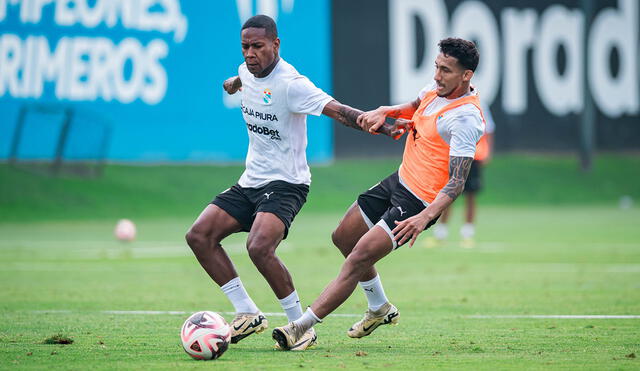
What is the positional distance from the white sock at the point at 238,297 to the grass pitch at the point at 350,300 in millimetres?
307

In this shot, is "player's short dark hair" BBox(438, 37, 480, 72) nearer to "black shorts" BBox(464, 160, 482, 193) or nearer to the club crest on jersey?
the club crest on jersey

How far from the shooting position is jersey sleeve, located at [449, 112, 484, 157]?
845 cm

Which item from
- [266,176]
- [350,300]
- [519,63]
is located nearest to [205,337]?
[266,176]

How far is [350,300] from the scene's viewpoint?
1298 cm

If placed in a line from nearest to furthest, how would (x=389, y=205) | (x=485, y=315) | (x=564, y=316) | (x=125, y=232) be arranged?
(x=389, y=205), (x=564, y=316), (x=485, y=315), (x=125, y=232)

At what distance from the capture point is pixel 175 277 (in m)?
→ 15.4

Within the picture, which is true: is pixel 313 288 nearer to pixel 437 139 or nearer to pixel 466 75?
pixel 437 139

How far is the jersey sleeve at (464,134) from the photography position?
8453 millimetres

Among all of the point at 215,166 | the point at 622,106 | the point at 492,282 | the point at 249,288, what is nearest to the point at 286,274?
the point at 249,288

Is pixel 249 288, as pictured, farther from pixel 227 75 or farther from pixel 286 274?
pixel 227 75

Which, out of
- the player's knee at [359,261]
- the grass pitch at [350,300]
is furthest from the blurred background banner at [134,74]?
the player's knee at [359,261]

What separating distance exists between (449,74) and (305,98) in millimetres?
1203

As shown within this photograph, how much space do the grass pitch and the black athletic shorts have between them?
40.9 inches

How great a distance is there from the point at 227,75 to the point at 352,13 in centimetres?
488
